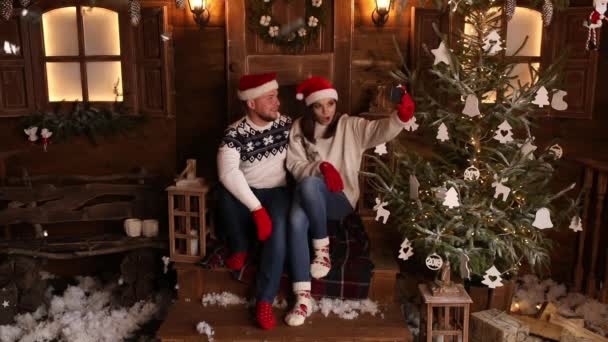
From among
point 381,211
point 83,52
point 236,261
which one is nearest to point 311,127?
point 381,211

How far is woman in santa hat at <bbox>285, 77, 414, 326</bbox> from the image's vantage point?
317cm

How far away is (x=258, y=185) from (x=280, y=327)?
3.01ft

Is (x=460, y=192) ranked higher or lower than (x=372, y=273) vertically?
higher

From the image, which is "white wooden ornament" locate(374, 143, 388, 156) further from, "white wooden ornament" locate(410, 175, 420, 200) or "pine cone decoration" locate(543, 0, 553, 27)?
"pine cone decoration" locate(543, 0, 553, 27)

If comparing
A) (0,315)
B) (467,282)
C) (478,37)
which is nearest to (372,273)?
(467,282)

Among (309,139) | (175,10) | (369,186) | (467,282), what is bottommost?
(467,282)

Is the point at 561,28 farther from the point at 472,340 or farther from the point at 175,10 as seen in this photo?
the point at 175,10

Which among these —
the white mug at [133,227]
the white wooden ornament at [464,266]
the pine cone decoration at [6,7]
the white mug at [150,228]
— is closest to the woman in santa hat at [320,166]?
the white wooden ornament at [464,266]

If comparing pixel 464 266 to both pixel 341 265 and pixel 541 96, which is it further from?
pixel 541 96

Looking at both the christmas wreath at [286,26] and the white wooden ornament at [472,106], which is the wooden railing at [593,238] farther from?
the christmas wreath at [286,26]

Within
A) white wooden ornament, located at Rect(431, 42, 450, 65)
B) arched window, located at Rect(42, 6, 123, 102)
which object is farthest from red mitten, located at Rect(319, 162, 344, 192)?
arched window, located at Rect(42, 6, 123, 102)

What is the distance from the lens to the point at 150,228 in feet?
12.8

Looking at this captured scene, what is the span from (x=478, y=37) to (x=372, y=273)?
1507mm

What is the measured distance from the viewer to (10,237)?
4.11 metres
